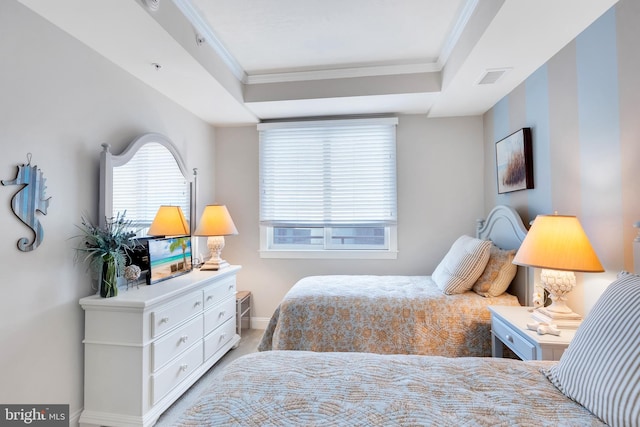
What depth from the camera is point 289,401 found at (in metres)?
0.93

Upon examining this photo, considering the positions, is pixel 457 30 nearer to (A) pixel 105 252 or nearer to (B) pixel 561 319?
(B) pixel 561 319

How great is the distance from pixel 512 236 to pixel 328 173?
6.25ft

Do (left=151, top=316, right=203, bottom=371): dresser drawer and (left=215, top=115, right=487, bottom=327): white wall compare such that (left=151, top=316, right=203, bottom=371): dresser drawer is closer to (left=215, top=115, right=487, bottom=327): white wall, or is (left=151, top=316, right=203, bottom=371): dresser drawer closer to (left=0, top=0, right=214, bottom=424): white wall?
(left=0, top=0, right=214, bottom=424): white wall

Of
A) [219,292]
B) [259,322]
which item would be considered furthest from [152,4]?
[259,322]

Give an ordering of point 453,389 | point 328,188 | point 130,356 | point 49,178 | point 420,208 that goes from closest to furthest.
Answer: point 453,389, point 49,178, point 130,356, point 420,208, point 328,188

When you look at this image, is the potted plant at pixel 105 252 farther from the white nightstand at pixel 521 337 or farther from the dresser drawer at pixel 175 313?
the white nightstand at pixel 521 337

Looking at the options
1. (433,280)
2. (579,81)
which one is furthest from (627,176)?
(433,280)

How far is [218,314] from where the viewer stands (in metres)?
2.63

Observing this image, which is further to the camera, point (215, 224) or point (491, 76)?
point (215, 224)

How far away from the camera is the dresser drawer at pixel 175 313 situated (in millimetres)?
1882

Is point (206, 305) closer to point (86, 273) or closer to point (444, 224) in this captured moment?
point (86, 273)

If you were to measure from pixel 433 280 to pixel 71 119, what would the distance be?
293 cm

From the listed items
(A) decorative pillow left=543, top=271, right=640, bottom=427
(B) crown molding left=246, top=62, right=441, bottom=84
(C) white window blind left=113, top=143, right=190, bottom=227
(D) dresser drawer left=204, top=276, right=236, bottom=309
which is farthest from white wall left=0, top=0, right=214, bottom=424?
(A) decorative pillow left=543, top=271, right=640, bottom=427

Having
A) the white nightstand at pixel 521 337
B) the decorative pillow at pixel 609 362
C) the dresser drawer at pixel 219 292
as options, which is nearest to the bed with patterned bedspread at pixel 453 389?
the decorative pillow at pixel 609 362
